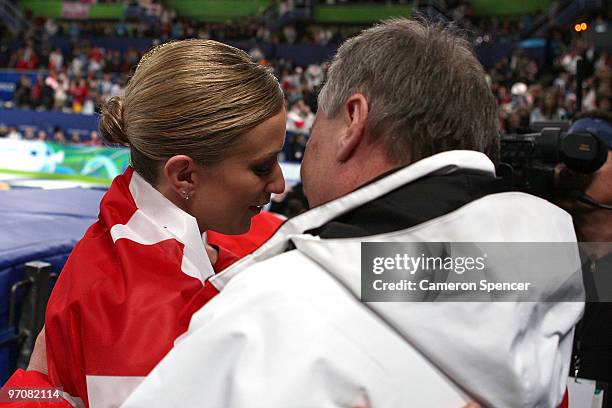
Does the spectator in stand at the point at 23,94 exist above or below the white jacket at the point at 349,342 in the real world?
below

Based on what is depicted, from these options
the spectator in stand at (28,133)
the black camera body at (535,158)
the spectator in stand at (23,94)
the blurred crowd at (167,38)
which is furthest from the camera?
the spectator in stand at (23,94)

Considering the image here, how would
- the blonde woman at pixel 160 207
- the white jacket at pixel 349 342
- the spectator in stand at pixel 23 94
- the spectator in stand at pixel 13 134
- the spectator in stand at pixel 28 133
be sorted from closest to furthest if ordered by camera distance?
the white jacket at pixel 349 342
the blonde woman at pixel 160 207
the spectator in stand at pixel 13 134
the spectator in stand at pixel 28 133
the spectator in stand at pixel 23 94

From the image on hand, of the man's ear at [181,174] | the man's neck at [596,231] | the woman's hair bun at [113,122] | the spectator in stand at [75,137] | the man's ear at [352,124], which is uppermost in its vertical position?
the man's ear at [352,124]

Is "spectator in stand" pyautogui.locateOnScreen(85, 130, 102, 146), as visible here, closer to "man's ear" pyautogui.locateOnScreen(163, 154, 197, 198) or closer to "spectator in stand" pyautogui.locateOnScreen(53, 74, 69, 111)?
"spectator in stand" pyautogui.locateOnScreen(53, 74, 69, 111)

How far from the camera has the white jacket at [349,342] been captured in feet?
2.08

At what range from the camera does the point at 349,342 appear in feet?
2.09

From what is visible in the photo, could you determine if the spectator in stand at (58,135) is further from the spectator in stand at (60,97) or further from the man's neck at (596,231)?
the man's neck at (596,231)

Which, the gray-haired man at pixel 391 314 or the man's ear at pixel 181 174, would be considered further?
the man's ear at pixel 181 174

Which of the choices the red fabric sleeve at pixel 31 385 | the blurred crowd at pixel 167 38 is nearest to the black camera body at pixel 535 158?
the red fabric sleeve at pixel 31 385

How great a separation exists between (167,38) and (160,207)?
1626cm

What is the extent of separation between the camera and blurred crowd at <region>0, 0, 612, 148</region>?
390 inches

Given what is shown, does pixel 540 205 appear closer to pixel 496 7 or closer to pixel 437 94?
pixel 437 94

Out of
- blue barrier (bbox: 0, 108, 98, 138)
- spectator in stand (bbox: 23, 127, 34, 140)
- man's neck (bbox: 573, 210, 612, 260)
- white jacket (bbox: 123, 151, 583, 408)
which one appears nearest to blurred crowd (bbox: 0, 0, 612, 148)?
spectator in stand (bbox: 23, 127, 34, 140)

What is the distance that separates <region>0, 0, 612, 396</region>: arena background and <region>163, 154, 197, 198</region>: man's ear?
1.09 ft
